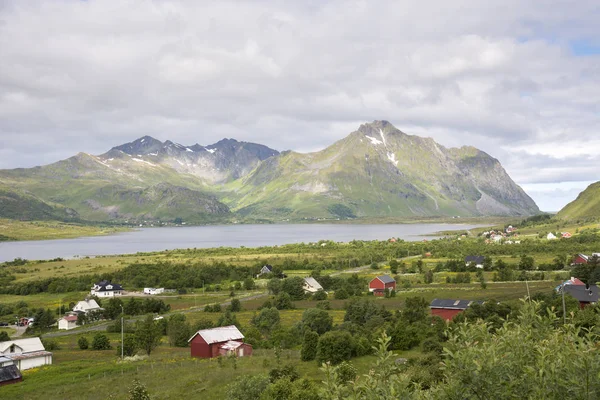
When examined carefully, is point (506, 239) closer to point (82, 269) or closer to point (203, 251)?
point (203, 251)

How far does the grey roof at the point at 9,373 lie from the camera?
4194 centimetres

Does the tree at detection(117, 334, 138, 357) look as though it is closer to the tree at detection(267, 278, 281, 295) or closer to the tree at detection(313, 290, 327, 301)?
the tree at detection(313, 290, 327, 301)

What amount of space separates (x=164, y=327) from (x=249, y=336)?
1577 centimetres

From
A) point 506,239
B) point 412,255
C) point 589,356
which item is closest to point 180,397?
point 589,356

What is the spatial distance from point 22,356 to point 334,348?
32.0 metres

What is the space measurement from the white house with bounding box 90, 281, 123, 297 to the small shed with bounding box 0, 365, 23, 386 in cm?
5229

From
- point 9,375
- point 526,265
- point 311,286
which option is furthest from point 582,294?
point 9,375

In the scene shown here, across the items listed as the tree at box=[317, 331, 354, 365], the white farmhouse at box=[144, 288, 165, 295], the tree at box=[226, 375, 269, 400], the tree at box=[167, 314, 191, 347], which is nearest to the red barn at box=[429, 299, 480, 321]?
the tree at box=[317, 331, 354, 365]

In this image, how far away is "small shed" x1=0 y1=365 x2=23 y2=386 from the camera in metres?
41.8

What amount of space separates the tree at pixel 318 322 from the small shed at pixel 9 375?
88.8 ft

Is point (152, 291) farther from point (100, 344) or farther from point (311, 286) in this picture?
point (100, 344)

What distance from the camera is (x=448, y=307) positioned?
189 ft

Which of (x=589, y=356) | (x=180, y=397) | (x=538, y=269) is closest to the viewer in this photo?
(x=589, y=356)

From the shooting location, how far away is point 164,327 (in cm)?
6234
